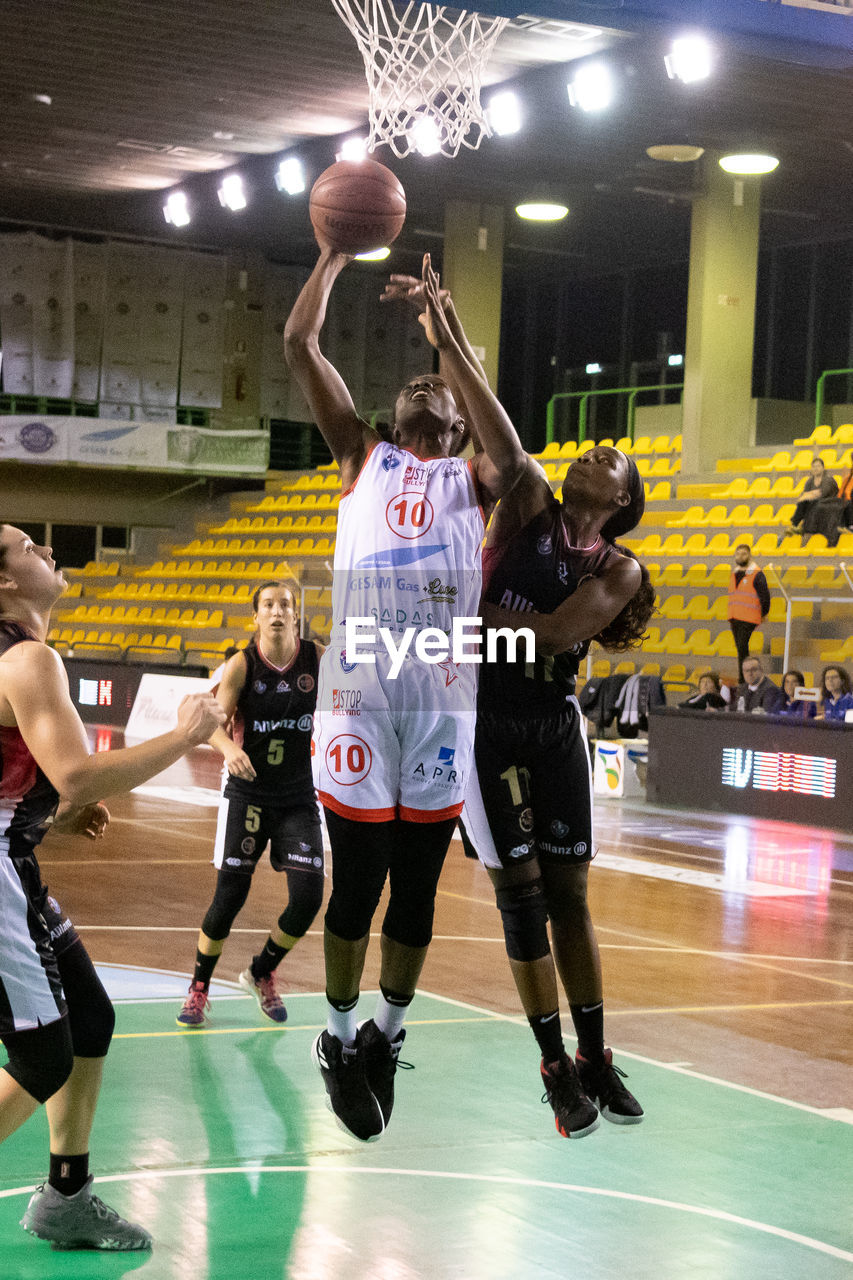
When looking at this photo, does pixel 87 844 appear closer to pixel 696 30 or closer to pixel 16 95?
pixel 696 30

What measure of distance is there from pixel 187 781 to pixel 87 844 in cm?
486

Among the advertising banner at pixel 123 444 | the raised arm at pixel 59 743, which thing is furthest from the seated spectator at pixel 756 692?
the advertising banner at pixel 123 444

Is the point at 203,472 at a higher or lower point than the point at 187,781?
higher

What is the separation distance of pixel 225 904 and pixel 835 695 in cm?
888

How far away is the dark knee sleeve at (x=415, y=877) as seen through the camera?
430 centimetres

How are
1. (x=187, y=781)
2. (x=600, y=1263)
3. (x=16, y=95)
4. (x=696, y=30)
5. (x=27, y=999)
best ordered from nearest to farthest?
1. (x=27, y=999)
2. (x=600, y=1263)
3. (x=696, y=30)
4. (x=187, y=781)
5. (x=16, y=95)

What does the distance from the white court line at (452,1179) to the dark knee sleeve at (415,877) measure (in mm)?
967

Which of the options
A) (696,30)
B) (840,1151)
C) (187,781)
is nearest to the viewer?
(840,1151)

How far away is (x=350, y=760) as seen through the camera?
4.20m

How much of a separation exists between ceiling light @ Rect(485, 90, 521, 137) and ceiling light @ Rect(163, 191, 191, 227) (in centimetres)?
787

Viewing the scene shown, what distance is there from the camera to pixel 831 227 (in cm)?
2488

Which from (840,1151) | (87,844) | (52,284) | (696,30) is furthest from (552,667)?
(52,284)

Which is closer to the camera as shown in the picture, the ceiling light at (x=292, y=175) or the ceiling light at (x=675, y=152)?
the ceiling light at (x=675, y=152)

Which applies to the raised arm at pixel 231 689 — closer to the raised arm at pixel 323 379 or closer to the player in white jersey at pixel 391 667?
the player in white jersey at pixel 391 667
